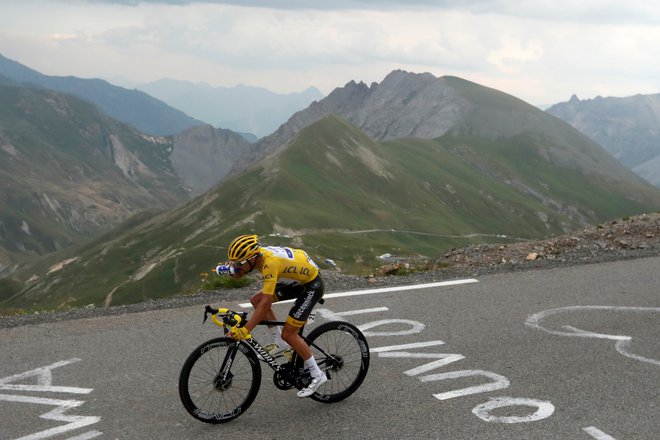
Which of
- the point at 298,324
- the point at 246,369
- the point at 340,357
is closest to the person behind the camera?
the point at 246,369

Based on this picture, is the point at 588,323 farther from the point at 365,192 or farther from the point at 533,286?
the point at 365,192

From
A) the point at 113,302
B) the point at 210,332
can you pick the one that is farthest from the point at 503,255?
the point at 113,302

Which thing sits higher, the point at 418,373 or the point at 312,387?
the point at 312,387

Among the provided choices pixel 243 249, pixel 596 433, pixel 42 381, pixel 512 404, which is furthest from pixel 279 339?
pixel 596 433

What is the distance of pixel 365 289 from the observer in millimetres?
15250

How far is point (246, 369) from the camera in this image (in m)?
8.98

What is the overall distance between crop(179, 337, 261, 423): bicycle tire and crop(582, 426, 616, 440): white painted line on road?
14.4 feet

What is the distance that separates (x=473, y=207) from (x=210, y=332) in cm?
19262

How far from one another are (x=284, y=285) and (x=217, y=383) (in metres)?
1.68

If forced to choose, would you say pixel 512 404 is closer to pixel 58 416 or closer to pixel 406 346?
pixel 406 346

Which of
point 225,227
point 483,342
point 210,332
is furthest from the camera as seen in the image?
point 225,227

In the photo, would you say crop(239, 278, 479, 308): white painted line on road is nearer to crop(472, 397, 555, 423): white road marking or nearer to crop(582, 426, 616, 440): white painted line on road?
crop(472, 397, 555, 423): white road marking

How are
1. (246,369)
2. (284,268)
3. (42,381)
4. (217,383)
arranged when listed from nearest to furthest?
(217,383) → (246,369) → (284,268) → (42,381)

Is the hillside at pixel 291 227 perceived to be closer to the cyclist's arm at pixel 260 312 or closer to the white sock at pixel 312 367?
the white sock at pixel 312 367
